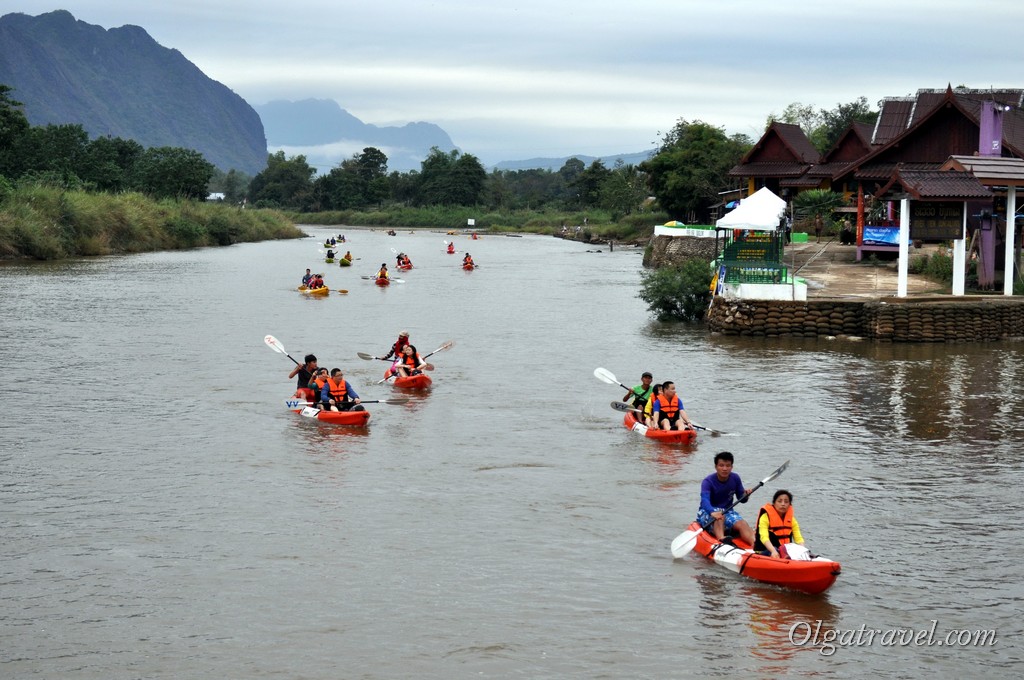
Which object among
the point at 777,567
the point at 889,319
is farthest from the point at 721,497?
the point at 889,319

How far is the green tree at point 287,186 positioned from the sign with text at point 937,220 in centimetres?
13258

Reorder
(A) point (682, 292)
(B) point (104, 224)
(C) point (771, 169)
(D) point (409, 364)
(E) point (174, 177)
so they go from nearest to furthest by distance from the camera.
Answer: (D) point (409, 364) → (A) point (682, 292) → (C) point (771, 169) → (B) point (104, 224) → (E) point (174, 177)

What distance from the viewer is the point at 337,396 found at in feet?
69.5

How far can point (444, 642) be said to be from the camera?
38.3ft

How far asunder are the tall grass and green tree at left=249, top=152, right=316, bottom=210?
206ft

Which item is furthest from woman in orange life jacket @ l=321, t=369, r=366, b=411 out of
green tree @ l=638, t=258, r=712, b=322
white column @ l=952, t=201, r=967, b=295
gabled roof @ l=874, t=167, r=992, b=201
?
white column @ l=952, t=201, r=967, b=295

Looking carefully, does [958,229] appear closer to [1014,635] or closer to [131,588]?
[1014,635]

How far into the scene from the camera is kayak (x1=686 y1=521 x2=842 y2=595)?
12492 millimetres

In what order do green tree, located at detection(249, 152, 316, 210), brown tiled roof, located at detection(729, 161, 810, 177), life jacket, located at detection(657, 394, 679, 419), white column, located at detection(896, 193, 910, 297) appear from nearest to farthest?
life jacket, located at detection(657, 394, 679, 419)
white column, located at detection(896, 193, 910, 297)
brown tiled roof, located at detection(729, 161, 810, 177)
green tree, located at detection(249, 152, 316, 210)

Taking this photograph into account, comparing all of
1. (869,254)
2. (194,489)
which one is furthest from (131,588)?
(869,254)

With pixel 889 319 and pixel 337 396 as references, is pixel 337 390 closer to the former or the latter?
pixel 337 396

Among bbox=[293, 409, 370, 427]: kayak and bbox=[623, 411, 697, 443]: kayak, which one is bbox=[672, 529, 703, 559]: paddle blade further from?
bbox=[293, 409, 370, 427]: kayak

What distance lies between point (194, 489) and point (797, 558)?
8.66 meters

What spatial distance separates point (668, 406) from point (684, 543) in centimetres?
623
